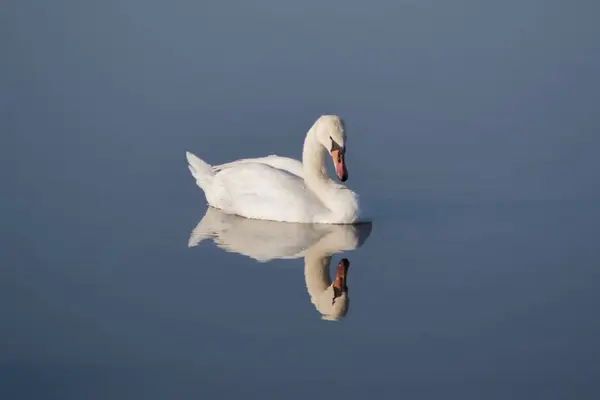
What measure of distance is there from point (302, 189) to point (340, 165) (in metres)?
0.65

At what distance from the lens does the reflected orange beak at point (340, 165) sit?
11977 mm

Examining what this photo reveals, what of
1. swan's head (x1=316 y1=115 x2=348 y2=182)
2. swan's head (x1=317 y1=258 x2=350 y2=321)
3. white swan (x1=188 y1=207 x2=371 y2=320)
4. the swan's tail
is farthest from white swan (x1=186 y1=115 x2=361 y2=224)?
swan's head (x1=317 y1=258 x2=350 y2=321)

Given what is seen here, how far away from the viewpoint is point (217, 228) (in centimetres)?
1226

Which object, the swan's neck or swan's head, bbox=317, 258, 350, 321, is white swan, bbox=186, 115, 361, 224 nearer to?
the swan's neck

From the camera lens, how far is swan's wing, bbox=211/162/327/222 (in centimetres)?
1244

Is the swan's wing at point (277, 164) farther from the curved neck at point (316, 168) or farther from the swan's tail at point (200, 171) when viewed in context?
the curved neck at point (316, 168)

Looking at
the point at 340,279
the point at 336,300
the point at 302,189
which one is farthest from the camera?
the point at 302,189

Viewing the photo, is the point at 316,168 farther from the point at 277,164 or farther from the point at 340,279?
the point at 340,279

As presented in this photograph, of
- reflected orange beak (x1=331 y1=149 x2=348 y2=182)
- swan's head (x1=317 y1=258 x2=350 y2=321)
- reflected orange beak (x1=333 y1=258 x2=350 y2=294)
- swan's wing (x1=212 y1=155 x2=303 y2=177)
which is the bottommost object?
swan's head (x1=317 y1=258 x2=350 y2=321)

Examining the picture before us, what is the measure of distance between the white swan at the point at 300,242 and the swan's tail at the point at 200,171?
33cm

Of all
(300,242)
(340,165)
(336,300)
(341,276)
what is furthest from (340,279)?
(340,165)

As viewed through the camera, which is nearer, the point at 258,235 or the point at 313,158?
the point at 258,235

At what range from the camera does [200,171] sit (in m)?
13.5

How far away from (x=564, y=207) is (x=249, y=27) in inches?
314
